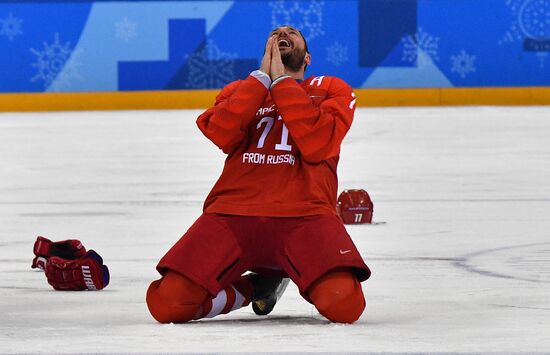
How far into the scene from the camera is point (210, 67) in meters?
16.6

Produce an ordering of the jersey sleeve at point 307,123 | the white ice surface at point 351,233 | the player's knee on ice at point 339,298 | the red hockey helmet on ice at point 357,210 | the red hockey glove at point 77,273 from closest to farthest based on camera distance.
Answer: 1. the white ice surface at point 351,233
2. the player's knee on ice at point 339,298
3. the jersey sleeve at point 307,123
4. the red hockey glove at point 77,273
5. the red hockey helmet on ice at point 357,210

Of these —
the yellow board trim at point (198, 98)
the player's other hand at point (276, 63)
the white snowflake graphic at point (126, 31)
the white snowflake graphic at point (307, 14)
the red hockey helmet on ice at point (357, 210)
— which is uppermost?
the player's other hand at point (276, 63)

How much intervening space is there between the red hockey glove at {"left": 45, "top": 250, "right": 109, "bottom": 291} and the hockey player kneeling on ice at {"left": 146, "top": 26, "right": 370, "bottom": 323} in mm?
523

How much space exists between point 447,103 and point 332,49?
Result: 1.53 metres

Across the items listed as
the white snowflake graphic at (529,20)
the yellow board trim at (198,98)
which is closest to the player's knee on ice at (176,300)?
the yellow board trim at (198,98)

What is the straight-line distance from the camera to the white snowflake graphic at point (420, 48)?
53.6ft

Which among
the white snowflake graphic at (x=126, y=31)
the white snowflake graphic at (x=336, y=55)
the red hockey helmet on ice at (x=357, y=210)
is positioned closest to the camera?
the red hockey helmet on ice at (x=357, y=210)

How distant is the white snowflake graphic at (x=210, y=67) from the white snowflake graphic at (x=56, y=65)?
1427 mm

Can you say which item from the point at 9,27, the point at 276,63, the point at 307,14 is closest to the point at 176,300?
the point at 276,63

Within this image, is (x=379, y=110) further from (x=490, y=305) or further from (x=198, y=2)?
(x=490, y=305)

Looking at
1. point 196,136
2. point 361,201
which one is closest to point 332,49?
point 196,136

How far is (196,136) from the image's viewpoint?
39.8ft

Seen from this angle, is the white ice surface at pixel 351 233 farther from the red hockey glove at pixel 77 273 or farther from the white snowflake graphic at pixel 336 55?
the white snowflake graphic at pixel 336 55

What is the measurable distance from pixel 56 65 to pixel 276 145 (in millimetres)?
13508
